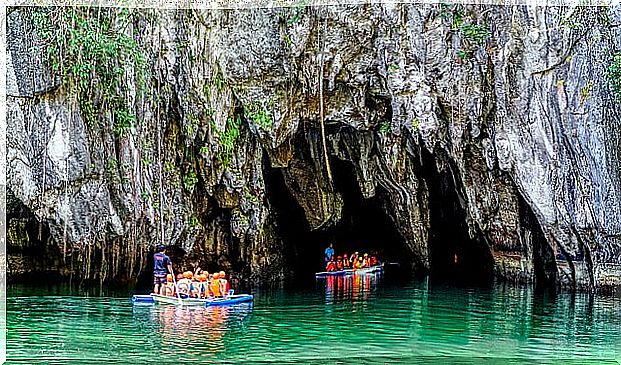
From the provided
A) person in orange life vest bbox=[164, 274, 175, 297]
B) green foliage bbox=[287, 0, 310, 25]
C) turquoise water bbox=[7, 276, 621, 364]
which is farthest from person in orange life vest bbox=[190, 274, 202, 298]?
green foliage bbox=[287, 0, 310, 25]

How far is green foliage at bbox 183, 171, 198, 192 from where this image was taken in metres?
15.1

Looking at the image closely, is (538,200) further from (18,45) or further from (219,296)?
(18,45)

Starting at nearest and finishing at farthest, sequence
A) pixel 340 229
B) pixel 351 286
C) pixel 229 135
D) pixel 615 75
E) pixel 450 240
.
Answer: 1. pixel 615 75
2. pixel 229 135
3. pixel 351 286
4. pixel 340 229
5. pixel 450 240

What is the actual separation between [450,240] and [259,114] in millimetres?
10121

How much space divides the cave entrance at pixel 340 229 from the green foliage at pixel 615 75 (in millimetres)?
5982

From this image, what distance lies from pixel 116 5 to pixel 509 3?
603 cm

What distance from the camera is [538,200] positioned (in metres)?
14.6

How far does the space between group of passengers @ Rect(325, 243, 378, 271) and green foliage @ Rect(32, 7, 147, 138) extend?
7731mm

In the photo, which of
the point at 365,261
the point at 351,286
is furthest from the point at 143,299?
the point at 365,261

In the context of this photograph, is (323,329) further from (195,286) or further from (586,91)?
(586,91)

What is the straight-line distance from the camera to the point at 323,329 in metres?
11.7

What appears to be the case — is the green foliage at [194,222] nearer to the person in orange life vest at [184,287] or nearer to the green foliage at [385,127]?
the person in orange life vest at [184,287]

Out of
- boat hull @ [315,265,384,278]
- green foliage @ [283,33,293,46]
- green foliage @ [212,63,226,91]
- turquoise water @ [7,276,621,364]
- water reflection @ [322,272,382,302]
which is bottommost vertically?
turquoise water @ [7,276,621,364]

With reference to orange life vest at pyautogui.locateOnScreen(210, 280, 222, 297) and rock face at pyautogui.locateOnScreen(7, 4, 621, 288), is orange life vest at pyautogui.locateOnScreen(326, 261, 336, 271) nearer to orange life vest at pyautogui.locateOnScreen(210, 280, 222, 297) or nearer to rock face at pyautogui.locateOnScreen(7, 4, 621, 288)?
rock face at pyautogui.locateOnScreen(7, 4, 621, 288)
